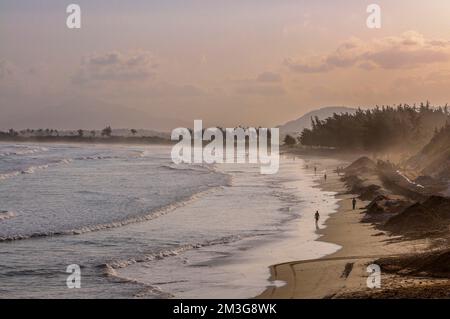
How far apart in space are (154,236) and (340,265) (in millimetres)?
12128

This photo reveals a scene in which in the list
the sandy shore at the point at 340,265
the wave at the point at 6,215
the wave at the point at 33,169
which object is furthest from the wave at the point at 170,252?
the wave at the point at 33,169

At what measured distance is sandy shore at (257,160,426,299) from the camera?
886 inches

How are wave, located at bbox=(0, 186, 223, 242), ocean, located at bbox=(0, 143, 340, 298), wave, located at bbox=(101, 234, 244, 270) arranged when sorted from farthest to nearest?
wave, located at bbox=(0, 186, 223, 242) → wave, located at bbox=(101, 234, 244, 270) → ocean, located at bbox=(0, 143, 340, 298)

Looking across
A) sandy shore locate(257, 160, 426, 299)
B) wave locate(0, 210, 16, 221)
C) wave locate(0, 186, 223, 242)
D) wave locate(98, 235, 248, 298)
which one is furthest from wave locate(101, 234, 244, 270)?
wave locate(0, 210, 16, 221)

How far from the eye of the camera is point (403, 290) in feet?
63.1

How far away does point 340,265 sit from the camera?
87.8ft

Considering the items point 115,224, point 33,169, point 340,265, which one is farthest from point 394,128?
point 340,265

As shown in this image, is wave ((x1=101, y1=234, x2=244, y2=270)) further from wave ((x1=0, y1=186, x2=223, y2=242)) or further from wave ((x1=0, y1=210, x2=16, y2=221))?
→ wave ((x1=0, y1=210, x2=16, y2=221))

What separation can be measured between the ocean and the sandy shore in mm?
823

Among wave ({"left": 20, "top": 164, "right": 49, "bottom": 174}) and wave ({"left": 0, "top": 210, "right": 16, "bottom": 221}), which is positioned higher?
wave ({"left": 20, "top": 164, "right": 49, "bottom": 174})

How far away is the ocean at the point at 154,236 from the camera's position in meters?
24.2

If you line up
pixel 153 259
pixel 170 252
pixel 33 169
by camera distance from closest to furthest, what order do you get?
1. pixel 153 259
2. pixel 170 252
3. pixel 33 169

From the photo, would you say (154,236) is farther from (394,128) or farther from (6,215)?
(394,128)
